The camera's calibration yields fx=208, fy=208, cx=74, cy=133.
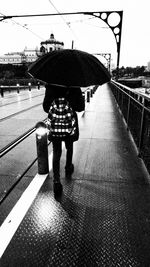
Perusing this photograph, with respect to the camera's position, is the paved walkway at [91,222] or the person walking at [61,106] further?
the person walking at [61,106]

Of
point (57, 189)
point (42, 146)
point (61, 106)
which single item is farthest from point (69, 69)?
point (57, 189)

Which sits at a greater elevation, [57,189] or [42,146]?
[42,146]

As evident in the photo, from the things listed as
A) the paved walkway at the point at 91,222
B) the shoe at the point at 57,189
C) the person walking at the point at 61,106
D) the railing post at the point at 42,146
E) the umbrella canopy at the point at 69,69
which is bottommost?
the paved walkway at the point at 91,222

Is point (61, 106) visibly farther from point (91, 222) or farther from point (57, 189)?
point (91, 222)

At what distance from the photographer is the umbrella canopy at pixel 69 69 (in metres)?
2.28

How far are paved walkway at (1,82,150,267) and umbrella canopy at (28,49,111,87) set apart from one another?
1597 millimetres

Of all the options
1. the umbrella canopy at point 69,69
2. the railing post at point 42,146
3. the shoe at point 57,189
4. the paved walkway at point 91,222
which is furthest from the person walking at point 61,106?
the paved walkway at point 91,222

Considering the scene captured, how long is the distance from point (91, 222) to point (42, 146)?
146 cm

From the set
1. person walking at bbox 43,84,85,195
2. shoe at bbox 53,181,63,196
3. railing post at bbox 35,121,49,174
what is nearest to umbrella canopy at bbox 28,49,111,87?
person walking at bbox 43,84,85,195

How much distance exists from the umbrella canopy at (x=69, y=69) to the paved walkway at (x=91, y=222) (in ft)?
5.24

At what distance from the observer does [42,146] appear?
3.41 m

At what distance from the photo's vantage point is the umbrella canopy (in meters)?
2.28

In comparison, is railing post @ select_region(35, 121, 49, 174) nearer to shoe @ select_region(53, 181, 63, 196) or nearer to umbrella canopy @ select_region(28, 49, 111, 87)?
shoe @ select_region(53, 181, 63, 196)

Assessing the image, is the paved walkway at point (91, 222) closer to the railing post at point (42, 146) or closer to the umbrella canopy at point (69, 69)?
the railing post at point (42, 146)
